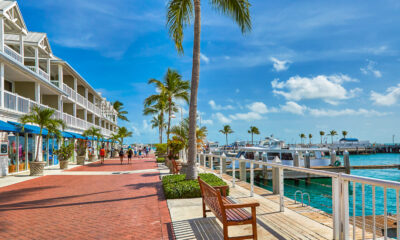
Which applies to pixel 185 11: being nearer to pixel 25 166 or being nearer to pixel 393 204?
pixel 25 166

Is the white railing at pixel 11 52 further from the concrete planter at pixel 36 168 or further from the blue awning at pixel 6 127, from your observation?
the concrete planter at pixel 36 168

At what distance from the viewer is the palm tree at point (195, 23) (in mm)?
9984

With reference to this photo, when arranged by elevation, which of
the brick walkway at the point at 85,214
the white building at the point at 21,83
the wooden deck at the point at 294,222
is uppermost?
the white building at the point at 21,83

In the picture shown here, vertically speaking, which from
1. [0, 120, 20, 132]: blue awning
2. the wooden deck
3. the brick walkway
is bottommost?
the brick walkway

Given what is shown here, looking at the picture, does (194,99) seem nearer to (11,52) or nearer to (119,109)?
(11,52)

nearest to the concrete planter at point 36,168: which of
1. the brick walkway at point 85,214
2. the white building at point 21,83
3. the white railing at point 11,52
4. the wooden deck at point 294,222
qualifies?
the white building at point 21,83

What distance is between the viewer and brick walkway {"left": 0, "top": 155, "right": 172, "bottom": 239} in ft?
17.7

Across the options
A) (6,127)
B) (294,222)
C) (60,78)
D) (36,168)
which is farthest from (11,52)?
(294,222)

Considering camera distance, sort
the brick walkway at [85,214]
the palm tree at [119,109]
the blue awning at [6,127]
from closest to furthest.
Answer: the brick walkway at [85,214] < the blue awning at [6,127] < the palm tree at [119,109]

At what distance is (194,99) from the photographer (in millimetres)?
9922

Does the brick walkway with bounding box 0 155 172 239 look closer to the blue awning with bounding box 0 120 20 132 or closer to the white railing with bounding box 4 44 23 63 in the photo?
the blue awning with bounding box 0 120 20 132

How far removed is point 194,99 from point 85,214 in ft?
16.8

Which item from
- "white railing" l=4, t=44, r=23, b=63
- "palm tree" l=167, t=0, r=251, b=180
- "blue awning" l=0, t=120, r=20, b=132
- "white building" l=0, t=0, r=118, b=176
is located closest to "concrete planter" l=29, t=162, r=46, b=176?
"white building" l=0, t=0, r=118, b=176

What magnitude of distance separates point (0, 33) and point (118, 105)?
62.2 metres
